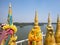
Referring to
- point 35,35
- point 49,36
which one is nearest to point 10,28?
point 35,35

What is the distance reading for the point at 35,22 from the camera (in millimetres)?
2328

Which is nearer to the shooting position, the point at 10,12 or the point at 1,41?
the point at 1,41

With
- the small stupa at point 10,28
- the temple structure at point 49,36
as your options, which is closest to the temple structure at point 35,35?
the temple structure at point 49,36

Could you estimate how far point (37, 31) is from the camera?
235 centimetres

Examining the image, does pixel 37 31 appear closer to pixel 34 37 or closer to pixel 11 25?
pixel 34 37

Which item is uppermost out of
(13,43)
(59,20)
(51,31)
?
(59,20)

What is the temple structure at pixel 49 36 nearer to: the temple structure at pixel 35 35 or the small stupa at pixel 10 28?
the temple structure at pixel 35 35

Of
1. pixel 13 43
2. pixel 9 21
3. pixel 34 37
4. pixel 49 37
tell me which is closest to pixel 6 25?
pixel 9 21

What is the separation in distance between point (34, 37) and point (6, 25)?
1.34 ft

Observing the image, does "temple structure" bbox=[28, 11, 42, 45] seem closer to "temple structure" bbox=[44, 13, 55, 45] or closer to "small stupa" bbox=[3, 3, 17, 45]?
"temple structure" bbox=[44, 13, 55, 45]

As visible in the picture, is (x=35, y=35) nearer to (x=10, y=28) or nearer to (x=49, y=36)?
(x=49, y=36)

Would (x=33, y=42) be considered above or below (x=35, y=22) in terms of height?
below

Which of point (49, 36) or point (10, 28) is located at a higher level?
point (10, 28)

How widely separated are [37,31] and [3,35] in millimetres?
573
